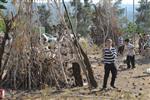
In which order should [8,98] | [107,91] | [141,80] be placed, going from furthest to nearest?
[141,80], [107,91], [8,98]

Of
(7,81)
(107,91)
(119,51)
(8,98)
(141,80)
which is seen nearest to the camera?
(8,98)

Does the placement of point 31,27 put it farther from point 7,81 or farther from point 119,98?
point 119,98

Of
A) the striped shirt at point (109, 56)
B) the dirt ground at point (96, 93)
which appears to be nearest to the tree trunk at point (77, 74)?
the dirt ground at point (96, 93)

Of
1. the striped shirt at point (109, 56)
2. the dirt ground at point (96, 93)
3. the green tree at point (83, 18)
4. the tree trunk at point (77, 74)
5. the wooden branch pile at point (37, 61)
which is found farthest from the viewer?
the green tree at point (83, 18)

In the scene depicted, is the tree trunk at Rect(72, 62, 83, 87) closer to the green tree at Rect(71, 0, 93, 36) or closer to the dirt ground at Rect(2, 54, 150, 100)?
the dirt ground at Rect(2, 54, 150, 100)

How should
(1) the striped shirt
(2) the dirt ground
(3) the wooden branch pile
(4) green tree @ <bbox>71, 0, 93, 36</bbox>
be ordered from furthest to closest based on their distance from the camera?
(4) green tree @ <bbox>71, 0, 93, 36</bbox> → (3) the wooden branch pile → (1) the striped shirt → (2) the dirt ground

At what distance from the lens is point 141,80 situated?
1703 cm

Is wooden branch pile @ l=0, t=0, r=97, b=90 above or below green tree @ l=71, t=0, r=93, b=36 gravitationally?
below

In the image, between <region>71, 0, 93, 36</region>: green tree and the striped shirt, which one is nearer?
the striped shirt

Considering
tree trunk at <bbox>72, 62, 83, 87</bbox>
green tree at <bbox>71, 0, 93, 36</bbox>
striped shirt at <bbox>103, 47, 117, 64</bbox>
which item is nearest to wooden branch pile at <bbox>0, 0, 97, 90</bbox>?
tree trunk at <bbox>72, 62, 83, 87</bbox>

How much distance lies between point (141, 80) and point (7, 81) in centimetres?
501

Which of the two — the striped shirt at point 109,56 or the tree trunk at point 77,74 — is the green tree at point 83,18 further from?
the striped shirt at point 109,56

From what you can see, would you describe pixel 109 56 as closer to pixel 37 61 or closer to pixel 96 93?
pixel 96 93

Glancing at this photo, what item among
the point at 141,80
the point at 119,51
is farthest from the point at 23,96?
the point at 119,51
